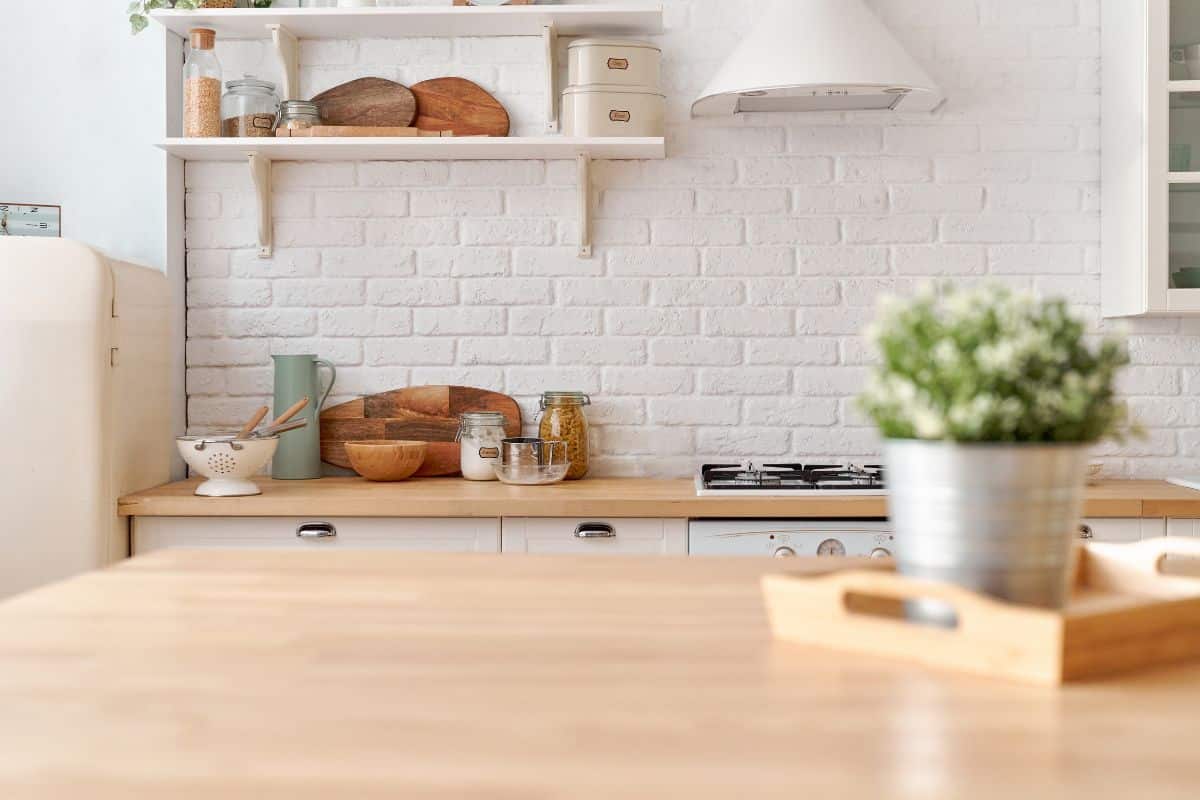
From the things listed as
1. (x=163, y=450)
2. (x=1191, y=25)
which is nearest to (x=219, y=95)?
(x=163, y=450)

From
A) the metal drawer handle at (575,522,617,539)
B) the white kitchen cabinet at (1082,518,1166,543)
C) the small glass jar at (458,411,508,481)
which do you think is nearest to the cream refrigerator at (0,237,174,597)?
the small glass jar at (458,411,508,481)

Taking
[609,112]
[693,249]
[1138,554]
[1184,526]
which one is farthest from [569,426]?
[1138,554]

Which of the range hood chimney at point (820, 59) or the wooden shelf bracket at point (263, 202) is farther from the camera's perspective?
the wooden shelf bracket at point (263, 202)

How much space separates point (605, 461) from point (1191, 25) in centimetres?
187

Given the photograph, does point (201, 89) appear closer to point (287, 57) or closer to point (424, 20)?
point (287, 57)

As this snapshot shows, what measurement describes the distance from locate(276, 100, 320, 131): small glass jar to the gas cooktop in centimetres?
142

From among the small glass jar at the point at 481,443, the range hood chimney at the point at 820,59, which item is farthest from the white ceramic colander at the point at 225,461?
the range hood chimney at the point at 820,59

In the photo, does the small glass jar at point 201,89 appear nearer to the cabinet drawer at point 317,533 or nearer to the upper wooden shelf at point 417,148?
the upper wooden shelf at point 417,148

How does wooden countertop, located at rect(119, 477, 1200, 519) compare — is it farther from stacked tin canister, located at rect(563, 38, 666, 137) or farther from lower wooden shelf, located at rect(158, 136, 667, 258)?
stacked tin canister, located at rect(563, 38, 666, 137)

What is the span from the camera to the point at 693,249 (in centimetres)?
345

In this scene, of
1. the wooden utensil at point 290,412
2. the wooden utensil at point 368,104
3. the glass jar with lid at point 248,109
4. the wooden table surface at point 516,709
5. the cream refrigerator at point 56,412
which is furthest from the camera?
the wooden utensil at point 368,104

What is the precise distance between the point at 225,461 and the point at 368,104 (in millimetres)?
1113

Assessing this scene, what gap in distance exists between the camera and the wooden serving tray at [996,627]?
99cm

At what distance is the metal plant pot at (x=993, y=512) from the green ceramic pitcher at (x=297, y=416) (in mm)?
2519
